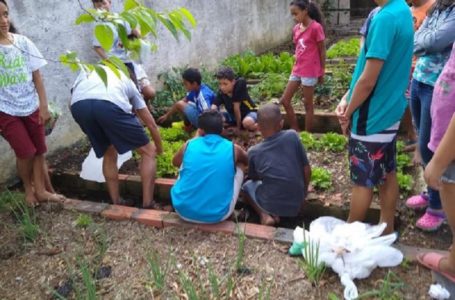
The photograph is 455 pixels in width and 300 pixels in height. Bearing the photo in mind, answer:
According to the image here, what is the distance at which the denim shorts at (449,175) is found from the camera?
1.99m

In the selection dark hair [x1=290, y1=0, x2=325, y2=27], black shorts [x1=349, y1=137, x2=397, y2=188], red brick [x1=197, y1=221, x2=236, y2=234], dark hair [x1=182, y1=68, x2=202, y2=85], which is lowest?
red brick [x1=197, y1=221, x2=236, y2=234]

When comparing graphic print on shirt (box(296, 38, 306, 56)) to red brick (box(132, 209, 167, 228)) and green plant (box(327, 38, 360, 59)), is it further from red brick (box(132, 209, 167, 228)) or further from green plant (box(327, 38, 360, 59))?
green plant (box(327, 38, 360, 59))

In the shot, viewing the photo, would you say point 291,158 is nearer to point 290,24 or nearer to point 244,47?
point 244,47

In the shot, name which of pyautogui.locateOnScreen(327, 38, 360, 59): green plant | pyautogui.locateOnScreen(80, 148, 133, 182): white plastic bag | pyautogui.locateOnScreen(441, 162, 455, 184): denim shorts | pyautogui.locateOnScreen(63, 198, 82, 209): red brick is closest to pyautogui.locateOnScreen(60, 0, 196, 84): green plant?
pyautogui.locateOnScreen(441, 162, 455, 184): denim shorts

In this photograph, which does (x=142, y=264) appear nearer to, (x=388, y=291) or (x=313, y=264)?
(x=313, y=264)

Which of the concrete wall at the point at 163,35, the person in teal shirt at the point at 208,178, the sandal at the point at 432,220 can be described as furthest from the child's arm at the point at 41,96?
the sandal at the point at 432,220

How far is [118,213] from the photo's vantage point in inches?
135

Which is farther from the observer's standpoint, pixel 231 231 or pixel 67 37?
pixel 67 37

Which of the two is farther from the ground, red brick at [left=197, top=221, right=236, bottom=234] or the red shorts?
the red shorts

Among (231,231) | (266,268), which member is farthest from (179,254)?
(266,268)

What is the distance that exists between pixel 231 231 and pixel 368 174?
109 centimetres

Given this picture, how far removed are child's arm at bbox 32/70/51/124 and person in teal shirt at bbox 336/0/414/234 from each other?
2.56 m

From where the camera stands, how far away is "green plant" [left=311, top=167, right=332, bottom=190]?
373 centimetres

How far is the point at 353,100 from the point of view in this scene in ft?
8.37
